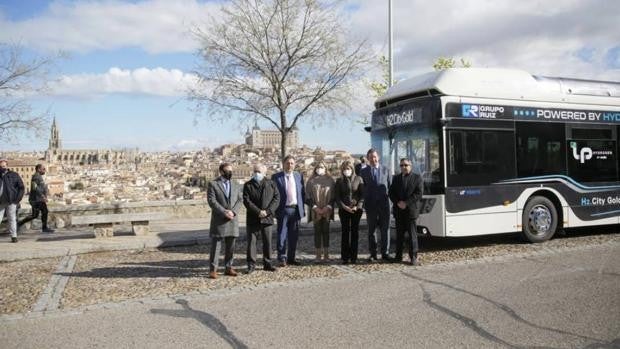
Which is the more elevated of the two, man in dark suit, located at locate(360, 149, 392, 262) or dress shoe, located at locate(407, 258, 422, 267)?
man in dark suit, located at locate(360, 149, 392, 262)

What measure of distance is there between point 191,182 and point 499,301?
56.8 feet

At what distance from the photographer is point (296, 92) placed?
14.5 m

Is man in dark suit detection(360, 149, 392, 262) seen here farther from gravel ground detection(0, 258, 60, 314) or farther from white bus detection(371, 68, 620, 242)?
gravel ground detection(0, 258, 60, 314)

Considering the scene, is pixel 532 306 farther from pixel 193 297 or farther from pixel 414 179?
pixel 193 297

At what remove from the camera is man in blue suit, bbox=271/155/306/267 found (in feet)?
28.4

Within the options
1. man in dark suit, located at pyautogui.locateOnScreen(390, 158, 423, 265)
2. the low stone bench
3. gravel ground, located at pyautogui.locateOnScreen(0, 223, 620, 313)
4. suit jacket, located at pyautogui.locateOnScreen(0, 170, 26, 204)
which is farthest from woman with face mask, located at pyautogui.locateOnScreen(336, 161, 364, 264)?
suit jacket, located at pyautogui.locateOnScreen(0, 170, 26, 204)

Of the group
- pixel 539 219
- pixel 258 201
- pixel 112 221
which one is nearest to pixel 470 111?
pixel 539 219

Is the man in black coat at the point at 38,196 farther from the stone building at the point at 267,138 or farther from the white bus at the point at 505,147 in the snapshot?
the white bus at the point at 505,147

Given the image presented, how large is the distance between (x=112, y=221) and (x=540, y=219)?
9783 mm

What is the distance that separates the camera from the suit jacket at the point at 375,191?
Result: 8.82 metres

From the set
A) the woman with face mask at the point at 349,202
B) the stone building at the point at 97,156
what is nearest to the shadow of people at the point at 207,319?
the woman with face mask at the point at 349,202

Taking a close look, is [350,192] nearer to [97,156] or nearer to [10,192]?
[10,192]

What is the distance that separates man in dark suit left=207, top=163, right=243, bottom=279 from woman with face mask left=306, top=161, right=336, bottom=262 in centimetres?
137

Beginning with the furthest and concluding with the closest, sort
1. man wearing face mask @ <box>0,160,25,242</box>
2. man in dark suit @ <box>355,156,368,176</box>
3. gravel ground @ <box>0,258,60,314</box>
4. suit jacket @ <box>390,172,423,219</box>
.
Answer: man wearing face mask @ <box>0,160,25,242</box>, man in dark suit @ <box>355,156,368,176</box>, suit jacket @ <box>390,172,423,219</box>, gravel ground @ <box>0,258,60,314</box>
